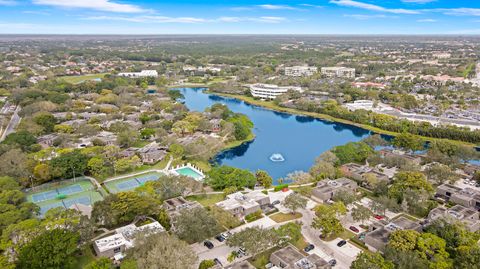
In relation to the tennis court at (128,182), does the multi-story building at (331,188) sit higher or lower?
higher

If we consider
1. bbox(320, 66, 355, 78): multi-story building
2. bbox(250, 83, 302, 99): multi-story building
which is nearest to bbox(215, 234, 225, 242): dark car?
bbox(250, 83, 302, 99): multi-story building

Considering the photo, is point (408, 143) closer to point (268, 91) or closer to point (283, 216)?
point (283, 216)

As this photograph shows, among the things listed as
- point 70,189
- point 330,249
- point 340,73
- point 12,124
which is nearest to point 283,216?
point 330,249

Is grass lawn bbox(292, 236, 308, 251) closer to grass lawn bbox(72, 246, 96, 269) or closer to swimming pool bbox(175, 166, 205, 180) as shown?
grass lawn bbox(72, 246, 96, 269)

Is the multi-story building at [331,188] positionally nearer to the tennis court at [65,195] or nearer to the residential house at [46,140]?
the tennis court at [65,195]

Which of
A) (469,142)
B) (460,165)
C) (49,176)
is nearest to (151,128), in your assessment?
(49,176)

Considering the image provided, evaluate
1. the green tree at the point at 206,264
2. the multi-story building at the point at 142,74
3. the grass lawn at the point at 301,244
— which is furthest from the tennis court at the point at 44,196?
the multi-story building at the point at 142,74

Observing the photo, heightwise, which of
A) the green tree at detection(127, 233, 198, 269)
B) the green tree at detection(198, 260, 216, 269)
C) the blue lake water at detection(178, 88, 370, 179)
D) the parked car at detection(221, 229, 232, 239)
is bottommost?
the blue lake water at detection(178, 88, 370, 179)
